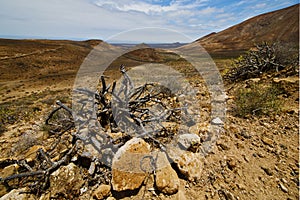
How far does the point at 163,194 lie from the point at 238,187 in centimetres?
87

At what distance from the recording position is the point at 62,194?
1.58 metres

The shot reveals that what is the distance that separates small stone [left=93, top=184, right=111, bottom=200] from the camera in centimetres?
157

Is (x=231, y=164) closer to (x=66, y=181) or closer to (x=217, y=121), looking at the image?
(x=217, y=121)

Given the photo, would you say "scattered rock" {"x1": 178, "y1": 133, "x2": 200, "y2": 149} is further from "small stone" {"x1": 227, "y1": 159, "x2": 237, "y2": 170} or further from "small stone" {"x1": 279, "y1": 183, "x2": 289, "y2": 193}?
"small stone" {"x1": 279, "y1": 183, "x2": 289, "y2": 193}

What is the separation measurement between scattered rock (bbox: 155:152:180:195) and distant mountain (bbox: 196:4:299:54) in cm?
4092

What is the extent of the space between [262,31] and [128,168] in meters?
54.7

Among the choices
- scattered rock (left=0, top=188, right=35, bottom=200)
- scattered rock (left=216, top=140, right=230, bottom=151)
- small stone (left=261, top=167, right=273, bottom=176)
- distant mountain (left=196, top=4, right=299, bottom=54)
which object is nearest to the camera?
scattered rock (left=0, top=188, right=35, bottom=200)

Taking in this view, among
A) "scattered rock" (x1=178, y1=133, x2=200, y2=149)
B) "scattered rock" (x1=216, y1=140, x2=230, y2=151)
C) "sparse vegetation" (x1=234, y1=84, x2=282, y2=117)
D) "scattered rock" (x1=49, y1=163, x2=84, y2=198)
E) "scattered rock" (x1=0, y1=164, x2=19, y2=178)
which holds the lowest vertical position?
"scattered rock" (x1=0, y1=164, x2=19, y2=178)

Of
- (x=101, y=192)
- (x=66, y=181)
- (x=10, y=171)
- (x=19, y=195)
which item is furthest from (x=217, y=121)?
(x=10, y=171)

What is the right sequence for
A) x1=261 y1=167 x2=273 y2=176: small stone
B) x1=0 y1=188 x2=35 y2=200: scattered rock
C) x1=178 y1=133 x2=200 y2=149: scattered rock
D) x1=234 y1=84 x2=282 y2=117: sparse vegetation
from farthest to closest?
1. x1=234 y1=84 x2=282 y2=117: sparse vegetation
2. x1=178 y1=133 x2=200 y2=149: scattered rock
3. x1=261 y1=167 x2=273 y2=176: small stone
4. x1=0 y1=188 x2=35 y2=200: scattered rock

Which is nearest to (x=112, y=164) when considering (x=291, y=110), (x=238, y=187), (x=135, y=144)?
(x=135, y=144)

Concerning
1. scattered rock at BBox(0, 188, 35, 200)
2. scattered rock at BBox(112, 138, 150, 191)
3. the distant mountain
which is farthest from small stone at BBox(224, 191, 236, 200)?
the distant mountain

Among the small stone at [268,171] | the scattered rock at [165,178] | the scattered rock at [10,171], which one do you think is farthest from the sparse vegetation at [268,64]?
the scattered rock at [10,171]

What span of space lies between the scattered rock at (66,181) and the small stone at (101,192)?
7.8 inches
